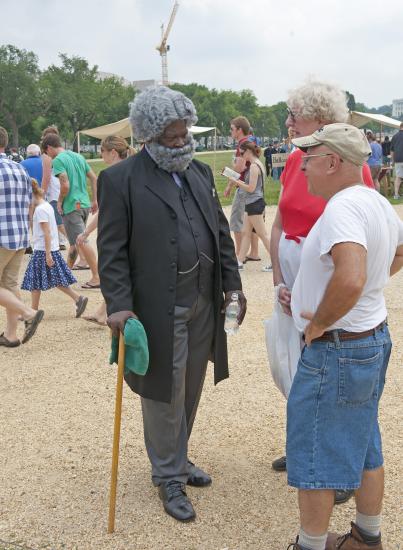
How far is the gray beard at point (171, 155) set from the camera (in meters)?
2.77

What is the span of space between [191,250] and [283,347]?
65 cm

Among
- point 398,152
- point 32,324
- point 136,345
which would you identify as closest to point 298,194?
point 136,345

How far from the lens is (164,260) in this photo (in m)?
2.79

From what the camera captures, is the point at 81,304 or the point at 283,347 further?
the point at 81,304

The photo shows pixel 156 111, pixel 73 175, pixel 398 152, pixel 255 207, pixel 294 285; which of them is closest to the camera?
pixel 294 285

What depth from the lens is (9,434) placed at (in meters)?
3.87

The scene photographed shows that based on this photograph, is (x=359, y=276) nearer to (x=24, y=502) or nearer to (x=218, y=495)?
(x=218, y=495)

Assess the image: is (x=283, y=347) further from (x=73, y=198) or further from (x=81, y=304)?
(x=73, y=198)

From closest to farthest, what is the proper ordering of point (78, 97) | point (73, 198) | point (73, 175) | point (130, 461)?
1. point (130, 461)
2. point (73, 198)
3. point (73, 175)
4. point (78, 97)

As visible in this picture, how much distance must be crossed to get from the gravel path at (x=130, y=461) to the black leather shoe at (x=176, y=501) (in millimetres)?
40

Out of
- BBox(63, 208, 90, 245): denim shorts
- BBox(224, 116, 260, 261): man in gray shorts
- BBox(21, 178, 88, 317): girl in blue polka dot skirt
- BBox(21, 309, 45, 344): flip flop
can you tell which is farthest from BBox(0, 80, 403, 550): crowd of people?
BBox(224, 116, 260, 261): man in gray shorts

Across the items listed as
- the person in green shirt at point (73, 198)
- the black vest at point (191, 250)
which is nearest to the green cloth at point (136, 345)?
the black vest at point (191, 250)

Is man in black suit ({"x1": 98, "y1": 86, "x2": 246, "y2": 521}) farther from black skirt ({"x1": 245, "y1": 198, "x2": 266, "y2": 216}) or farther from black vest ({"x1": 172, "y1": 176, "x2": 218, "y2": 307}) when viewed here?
black skirt ({"x1": 245, "y1": 198, "x2": 266, "y2": 216})

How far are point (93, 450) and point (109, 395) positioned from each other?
0.78 m
